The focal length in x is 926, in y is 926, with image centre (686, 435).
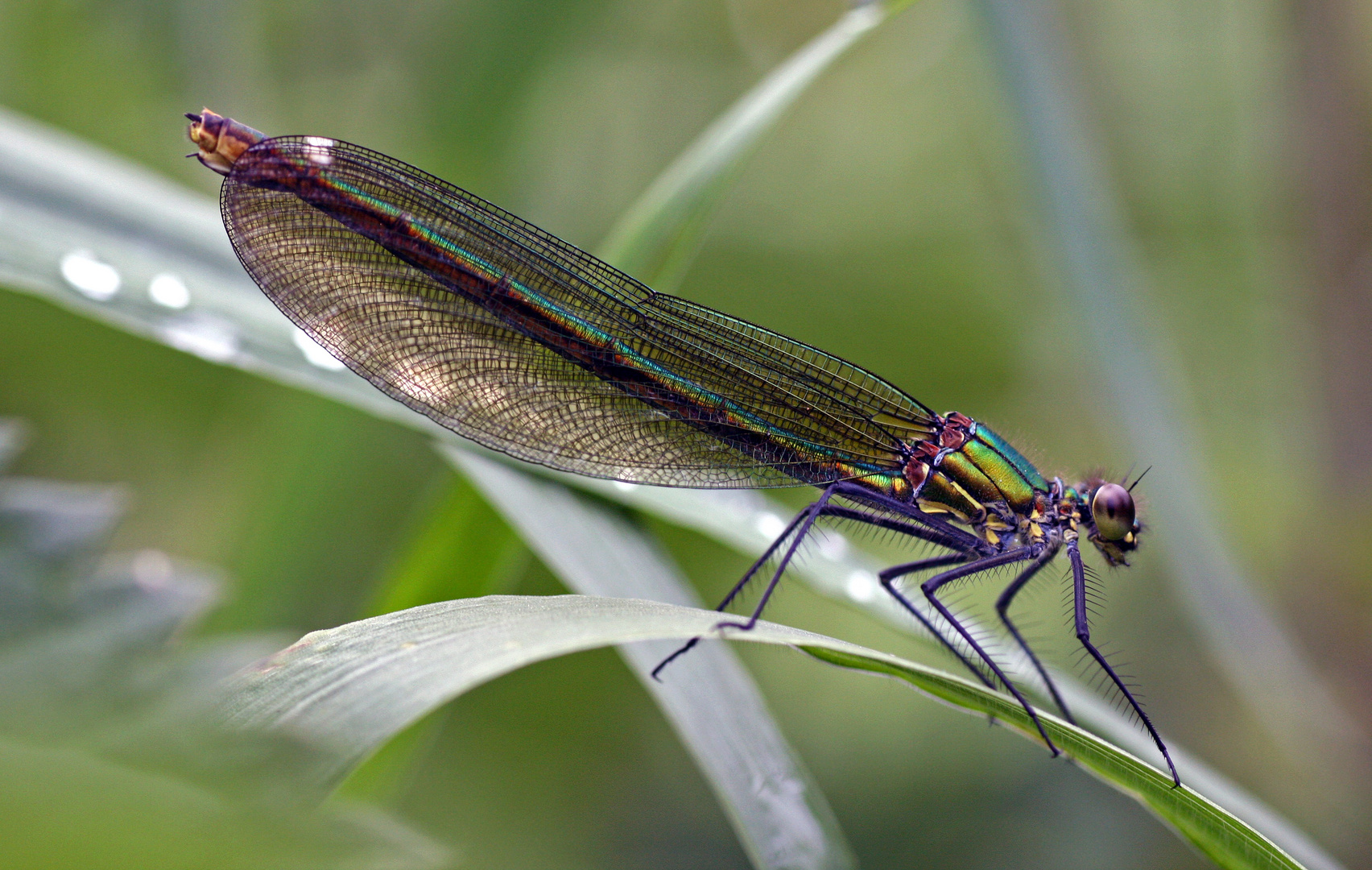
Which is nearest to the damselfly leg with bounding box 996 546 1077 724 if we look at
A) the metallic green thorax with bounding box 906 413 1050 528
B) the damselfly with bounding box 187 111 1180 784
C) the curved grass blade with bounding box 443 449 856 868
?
the damselfly with bounding box 187 111 1180 784

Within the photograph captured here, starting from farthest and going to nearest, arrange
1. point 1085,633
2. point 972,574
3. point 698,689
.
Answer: point 972,574 → point 1085,633 → point 698,689

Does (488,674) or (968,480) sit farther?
(968,480)

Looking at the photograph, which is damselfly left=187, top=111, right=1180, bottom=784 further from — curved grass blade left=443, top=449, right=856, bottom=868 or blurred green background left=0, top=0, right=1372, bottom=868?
blurred green background left=0, top=0, right=1372, bottom=868

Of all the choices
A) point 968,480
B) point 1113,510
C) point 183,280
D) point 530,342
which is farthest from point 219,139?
point 1113,510

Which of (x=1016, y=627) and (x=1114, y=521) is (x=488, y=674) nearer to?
(x=1016, y=627)

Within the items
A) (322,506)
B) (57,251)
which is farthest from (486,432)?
(57,251)

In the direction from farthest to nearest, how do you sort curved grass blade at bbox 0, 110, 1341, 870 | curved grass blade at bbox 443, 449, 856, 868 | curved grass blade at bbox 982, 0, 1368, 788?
curved grass blade at bbox 982, 0, 1368, 788
curved grass blade at bbox 0, 110, 1341, 870
curved grass blade at bbox 443, 449, 856, 868
